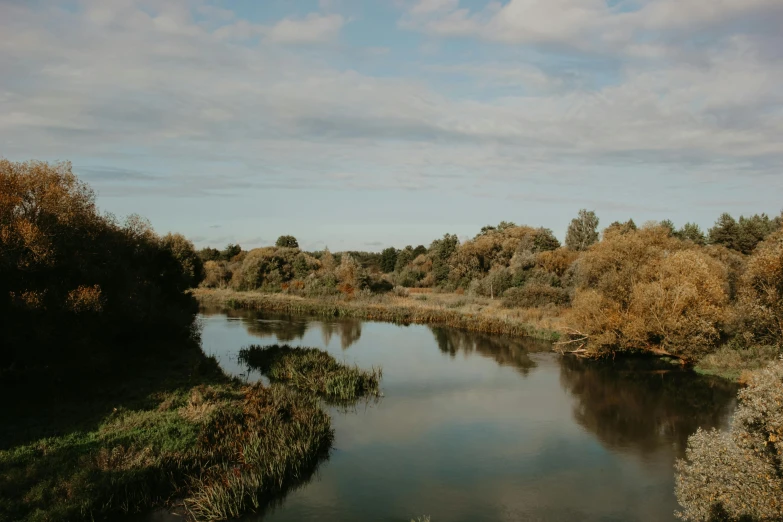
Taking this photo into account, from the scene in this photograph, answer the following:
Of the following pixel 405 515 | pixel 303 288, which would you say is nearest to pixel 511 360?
pixel 405 515

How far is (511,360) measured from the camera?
29781mm

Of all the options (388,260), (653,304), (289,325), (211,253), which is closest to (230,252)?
(211,253)

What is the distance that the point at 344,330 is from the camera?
1571 inches

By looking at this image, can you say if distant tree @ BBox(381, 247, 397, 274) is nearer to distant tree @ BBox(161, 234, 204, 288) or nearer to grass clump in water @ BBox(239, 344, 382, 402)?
distant tree @ BBox(161, 234, 204, 288)

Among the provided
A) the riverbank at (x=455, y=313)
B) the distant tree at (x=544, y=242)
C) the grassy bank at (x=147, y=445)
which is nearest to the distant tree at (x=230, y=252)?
the riverbank at (x=455, y=313)

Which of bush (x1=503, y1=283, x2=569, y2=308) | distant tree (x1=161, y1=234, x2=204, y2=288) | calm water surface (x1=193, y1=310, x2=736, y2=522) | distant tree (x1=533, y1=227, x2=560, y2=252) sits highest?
distant tree (x1=533, y1=227, x2=560, y2=252)

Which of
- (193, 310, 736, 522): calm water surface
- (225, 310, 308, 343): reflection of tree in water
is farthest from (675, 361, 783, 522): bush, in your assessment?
(225, 310, 308, 343): reflection of tree in water

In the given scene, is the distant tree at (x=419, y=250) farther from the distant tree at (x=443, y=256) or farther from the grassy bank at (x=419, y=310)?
the grassy bank at (x=419, y=310)

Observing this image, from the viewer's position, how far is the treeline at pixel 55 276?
15.3 m

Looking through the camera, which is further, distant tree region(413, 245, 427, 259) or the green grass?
distant tree region(413, 245, 427, 259)

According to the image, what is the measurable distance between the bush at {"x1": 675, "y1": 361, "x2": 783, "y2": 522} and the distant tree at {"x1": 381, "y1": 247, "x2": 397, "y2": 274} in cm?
9057

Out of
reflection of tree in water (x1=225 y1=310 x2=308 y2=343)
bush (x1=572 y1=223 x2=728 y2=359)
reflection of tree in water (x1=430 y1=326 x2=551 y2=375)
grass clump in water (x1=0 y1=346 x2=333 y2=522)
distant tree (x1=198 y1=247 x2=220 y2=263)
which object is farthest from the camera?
distant tree (x1=198 y1=247 x2=220 y2=263)

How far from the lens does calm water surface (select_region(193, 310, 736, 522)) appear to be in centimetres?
1255

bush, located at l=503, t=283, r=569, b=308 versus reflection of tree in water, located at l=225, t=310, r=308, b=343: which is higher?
bush, located at l=503, t=283, r=569, b=308
